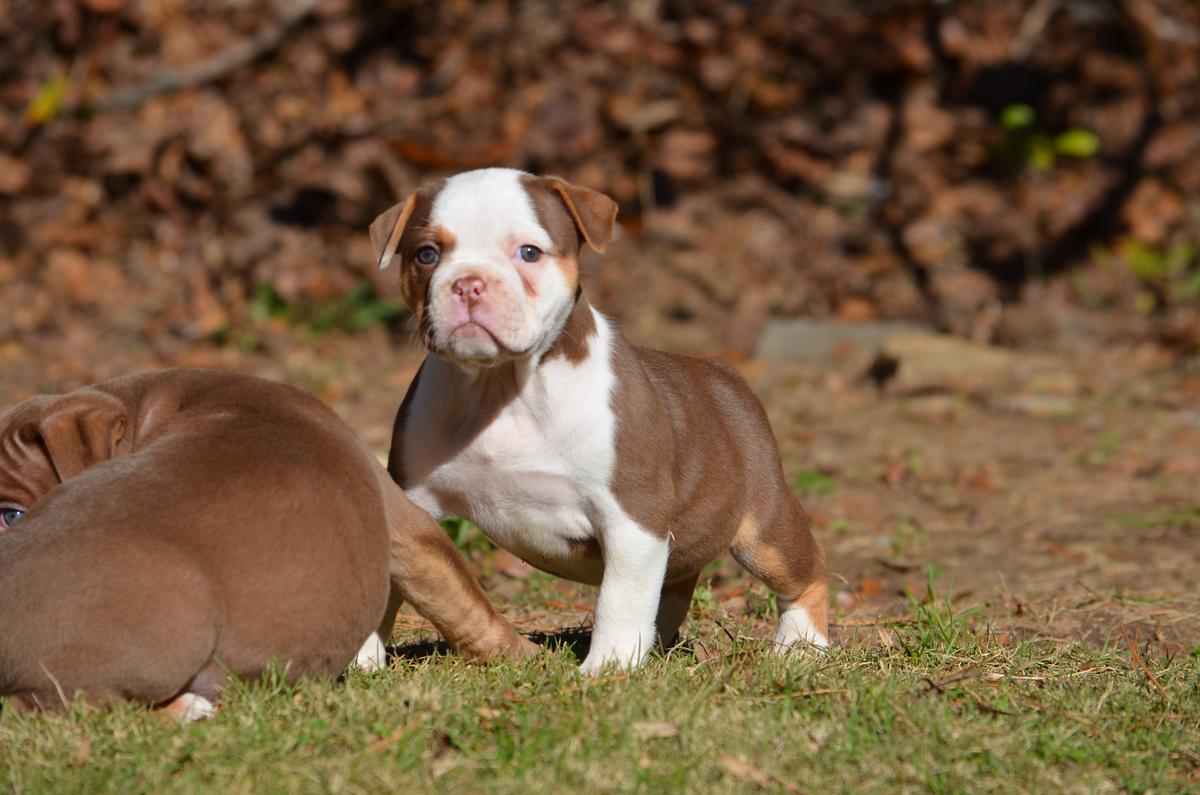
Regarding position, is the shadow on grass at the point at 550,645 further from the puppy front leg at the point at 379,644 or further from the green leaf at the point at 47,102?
the green leaf at the point at 47,102

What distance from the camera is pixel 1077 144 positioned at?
1245 centimetres

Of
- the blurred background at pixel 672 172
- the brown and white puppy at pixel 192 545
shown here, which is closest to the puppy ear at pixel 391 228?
the brown and white puppy at pixel 192 545

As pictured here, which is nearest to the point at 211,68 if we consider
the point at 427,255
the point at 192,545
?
the point at 427,255

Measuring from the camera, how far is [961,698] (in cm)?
448

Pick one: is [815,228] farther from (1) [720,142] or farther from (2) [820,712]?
(2) [820,712]

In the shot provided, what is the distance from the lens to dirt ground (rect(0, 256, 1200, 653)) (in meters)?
6.14

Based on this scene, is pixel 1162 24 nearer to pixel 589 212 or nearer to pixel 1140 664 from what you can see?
pixel 1140 664

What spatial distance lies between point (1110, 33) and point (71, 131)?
8.49 meters

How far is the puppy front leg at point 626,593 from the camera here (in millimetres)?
4801

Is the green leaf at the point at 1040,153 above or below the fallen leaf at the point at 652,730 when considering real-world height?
above

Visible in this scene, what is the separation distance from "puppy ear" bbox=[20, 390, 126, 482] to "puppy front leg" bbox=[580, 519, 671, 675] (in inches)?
61.2

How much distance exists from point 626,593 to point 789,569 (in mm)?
797

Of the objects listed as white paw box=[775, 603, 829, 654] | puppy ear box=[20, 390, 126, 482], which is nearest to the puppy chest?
white paw box=[775, 603, 829, 654]

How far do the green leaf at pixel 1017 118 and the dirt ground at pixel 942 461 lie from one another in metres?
2.10
